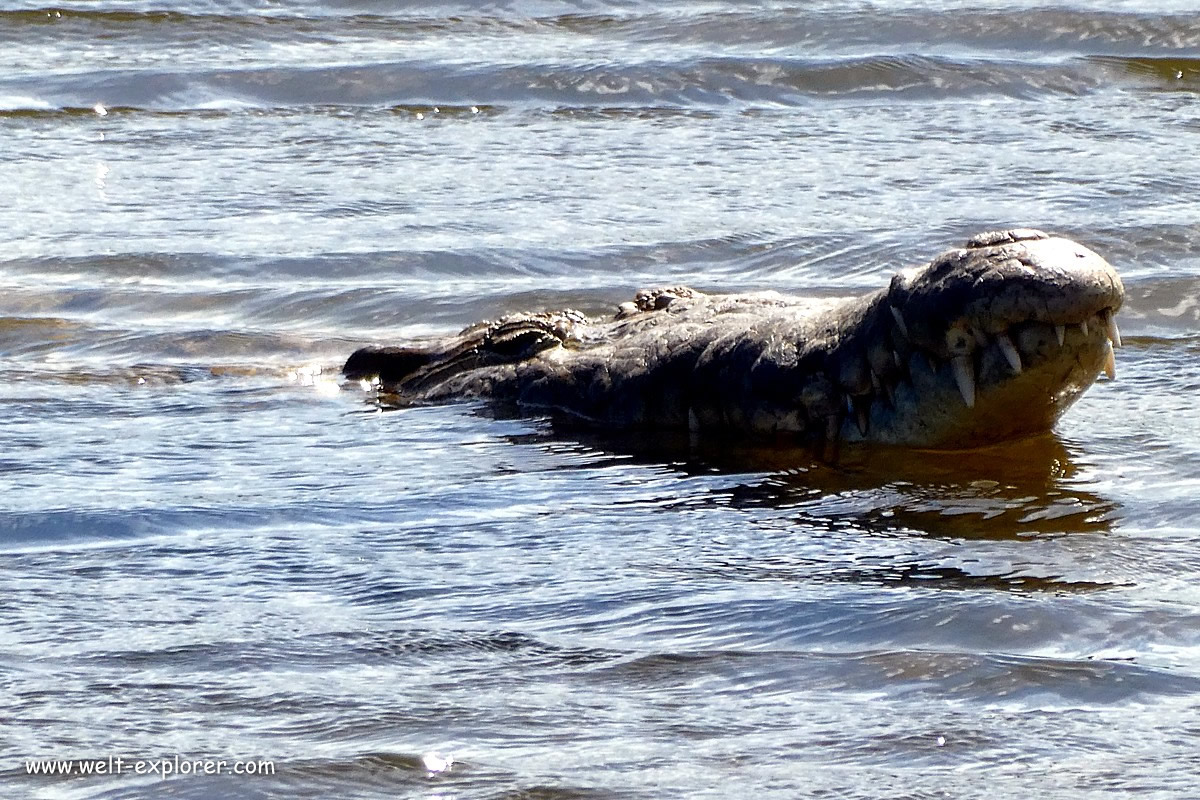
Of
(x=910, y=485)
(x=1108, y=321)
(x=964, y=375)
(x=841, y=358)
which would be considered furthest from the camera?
(x=841, y=358)

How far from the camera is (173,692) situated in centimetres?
288

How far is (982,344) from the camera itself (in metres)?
3.75

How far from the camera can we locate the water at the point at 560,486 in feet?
8.82

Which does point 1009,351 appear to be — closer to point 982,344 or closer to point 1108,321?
point 982,344

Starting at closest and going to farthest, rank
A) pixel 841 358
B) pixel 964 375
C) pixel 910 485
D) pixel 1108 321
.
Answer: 1. pixel 1108 321
2. pixel 964 375
3. pixel 910 485
4. pixel 841 358

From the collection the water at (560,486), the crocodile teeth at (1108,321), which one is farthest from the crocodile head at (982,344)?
the water at (560,486)

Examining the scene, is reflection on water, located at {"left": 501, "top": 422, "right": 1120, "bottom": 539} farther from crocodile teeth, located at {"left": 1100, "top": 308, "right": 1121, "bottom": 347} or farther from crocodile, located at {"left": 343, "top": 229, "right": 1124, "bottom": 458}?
crocodile teeth, located at {"left": 1100, "top": 308, "right": 1121, "bottom": 347}

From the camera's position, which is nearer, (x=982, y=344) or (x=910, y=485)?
(x=982, y=344)

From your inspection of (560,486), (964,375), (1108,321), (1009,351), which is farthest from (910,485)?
(560,486)

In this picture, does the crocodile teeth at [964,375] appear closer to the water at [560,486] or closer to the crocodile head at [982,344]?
the crocodile head at [982,344]

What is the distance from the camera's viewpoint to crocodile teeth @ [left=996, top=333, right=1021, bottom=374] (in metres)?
3.71

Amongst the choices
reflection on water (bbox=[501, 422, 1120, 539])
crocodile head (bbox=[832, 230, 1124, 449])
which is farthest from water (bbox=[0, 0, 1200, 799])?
crocodile head (bbox=[832, 230, 1124, 449])

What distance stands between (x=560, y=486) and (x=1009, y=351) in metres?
1.05

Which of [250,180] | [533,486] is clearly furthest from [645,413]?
[250,180]
